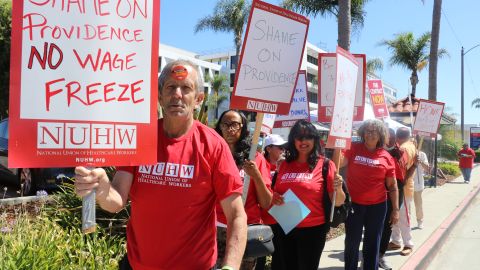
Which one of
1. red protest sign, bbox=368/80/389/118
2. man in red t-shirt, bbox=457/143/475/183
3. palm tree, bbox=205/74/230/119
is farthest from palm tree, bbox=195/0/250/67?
red protest sign, bbox=368/80/389/118

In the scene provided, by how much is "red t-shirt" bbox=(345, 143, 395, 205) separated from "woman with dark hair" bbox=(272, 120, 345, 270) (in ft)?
3.76

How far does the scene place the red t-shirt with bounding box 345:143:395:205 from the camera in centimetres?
523

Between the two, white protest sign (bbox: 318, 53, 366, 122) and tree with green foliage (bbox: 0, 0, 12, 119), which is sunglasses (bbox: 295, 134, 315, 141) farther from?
tree with green foliage (bbox: 0, 0, 12, 119)

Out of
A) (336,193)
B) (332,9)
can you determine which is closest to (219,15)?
(332,9)

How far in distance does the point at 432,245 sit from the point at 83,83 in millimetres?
7131

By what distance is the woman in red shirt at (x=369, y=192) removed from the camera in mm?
5090

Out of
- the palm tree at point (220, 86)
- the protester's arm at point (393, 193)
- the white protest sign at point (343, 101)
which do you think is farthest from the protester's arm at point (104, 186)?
the palm tree at point (220, 86)

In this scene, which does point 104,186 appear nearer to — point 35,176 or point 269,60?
point 269,60

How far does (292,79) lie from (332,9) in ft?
36.0

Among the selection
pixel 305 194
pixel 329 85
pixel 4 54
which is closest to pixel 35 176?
pixel 329 85

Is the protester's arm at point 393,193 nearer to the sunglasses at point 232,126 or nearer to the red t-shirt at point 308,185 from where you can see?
the red t-shirt at point 308,185

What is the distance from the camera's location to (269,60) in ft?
12.1

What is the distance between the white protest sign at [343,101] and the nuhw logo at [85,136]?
2443 millimetres

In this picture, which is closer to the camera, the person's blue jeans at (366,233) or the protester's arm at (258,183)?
the protester's arm at (258,183)
